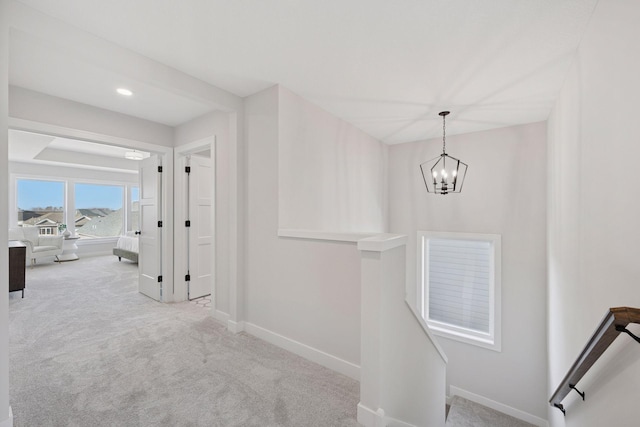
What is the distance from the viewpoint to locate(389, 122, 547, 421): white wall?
385 centimetres

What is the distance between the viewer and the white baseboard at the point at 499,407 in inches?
148

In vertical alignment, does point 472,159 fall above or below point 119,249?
above

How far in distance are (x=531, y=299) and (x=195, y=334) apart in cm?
448

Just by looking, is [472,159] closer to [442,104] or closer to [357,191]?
[442,104]

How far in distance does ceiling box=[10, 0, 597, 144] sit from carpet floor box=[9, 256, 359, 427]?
235cm

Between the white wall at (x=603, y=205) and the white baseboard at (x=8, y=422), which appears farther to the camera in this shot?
the white baseboard at (x=8, y=422)

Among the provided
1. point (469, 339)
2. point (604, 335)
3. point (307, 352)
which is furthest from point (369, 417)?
point (469, 339)

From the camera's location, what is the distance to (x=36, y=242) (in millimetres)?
6391

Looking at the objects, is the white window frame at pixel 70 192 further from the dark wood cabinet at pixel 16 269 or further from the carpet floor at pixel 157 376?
the carpet floor at pixel 157 376

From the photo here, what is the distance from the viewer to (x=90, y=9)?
1748mm

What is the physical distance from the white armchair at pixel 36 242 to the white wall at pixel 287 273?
6.54 m

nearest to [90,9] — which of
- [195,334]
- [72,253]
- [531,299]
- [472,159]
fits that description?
[195,334]

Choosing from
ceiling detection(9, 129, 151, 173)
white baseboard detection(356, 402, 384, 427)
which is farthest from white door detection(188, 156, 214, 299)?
white baseboard detection(356, 402, 384, 427)

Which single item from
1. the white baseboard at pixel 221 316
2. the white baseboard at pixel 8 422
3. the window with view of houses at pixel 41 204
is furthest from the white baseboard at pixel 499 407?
the window with view of houses at pixel 41 204
